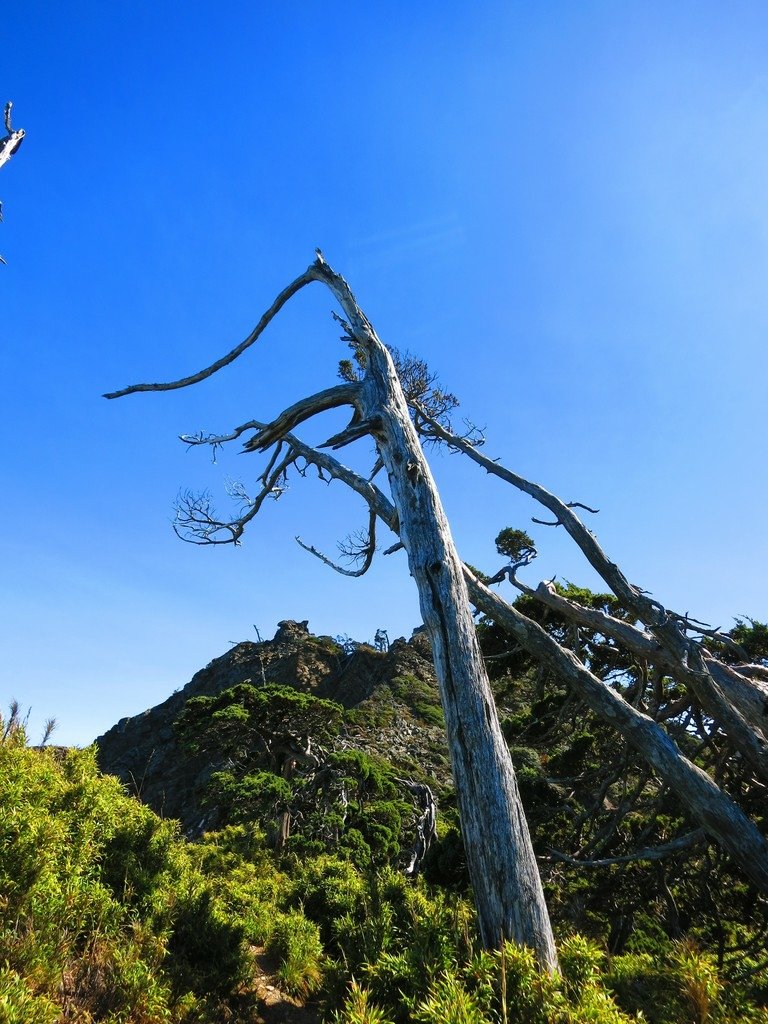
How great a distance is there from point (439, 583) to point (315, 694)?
30.1 meters

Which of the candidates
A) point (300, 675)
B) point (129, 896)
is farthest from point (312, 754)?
point (300, 675)

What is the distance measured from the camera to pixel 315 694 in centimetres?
3266

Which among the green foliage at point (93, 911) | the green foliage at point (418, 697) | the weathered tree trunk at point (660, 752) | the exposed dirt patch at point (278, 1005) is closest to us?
the green foliage at point (93, 911)

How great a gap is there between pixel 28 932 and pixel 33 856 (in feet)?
1.38

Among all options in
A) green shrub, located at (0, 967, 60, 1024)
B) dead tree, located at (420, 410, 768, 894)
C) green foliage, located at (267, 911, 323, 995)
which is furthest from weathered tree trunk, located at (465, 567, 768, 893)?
green shrub, located at (0, 967, 60, 1024)

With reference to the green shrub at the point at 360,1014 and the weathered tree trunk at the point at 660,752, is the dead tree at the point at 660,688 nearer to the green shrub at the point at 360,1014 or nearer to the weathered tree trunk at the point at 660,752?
the weathered tree trunk at the point at 660,752

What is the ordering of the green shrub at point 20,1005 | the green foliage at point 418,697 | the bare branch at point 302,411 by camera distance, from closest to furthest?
the green shrub at point 20,1005, the bare branch at point 302,411, the green foliage at point 418,697

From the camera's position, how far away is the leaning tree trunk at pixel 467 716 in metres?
3.58

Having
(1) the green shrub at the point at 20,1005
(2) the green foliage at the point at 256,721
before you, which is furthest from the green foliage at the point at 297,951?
(2) the green foliage at the point at 256,721

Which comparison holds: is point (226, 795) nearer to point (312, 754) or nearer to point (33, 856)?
point (312, 754)

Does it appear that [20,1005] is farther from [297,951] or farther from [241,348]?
[241,348]

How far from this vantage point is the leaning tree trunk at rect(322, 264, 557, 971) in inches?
141

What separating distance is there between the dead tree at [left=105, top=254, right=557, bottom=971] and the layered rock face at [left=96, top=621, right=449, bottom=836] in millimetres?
14544

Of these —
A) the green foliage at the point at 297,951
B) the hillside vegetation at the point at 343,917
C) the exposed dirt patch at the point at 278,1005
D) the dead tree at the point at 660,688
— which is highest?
the dead tree at the point at 660,688
